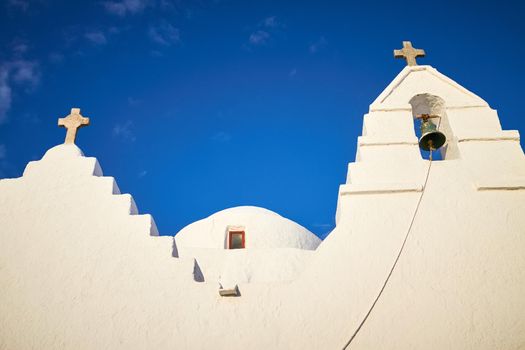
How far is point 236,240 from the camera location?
14.3 metres

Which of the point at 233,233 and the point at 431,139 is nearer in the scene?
the point at 431,139

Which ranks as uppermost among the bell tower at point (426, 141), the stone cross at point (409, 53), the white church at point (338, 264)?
the stone cross at point (409, 53)

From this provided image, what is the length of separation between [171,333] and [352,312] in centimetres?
217

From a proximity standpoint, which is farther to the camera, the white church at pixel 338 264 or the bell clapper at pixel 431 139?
the bell clapper at pixel 431 139

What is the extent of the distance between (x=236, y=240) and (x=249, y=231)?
1.76 feet

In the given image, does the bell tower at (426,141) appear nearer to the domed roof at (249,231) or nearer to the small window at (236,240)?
the domed roof at (249,231)

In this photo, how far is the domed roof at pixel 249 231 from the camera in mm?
14100

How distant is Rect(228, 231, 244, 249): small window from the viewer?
14.1 m

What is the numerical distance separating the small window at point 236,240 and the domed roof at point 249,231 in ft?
0.48

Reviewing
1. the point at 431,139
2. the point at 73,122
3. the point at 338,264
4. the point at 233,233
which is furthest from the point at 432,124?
the point at 233,233

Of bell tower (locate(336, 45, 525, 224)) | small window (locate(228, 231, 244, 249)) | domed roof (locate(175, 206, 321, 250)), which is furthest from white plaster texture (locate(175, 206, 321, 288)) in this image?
bell tower (locate(336, 45, 525, 224))

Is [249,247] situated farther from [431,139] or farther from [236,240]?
[431,139]

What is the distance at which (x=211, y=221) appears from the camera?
1498 cm

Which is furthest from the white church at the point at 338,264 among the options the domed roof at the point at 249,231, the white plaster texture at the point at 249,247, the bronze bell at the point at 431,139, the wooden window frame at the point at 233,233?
the wooden window frame at the point at 233,233
